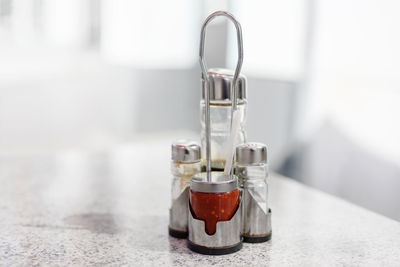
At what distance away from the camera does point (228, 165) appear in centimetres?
71

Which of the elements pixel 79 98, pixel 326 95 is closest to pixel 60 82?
pixel 79 98

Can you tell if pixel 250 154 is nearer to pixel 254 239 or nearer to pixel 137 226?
pixel 254 239

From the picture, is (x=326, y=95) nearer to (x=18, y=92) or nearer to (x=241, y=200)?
(x=241, y=200)

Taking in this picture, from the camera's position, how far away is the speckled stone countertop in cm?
71

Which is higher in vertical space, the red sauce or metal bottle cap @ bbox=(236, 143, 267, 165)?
metal bottle cap @ bbox=(236, 143, 267, 165)

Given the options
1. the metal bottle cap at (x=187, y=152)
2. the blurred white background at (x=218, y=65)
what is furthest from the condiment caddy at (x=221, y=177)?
the blurred white background at (x=218, y=65)

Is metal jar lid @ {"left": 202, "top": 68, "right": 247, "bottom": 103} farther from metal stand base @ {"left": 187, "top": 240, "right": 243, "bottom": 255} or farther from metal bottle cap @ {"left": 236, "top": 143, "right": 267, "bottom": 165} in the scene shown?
metal stand base @ {"left": 187, "top": 240, "right": 243, "bottom": 255}

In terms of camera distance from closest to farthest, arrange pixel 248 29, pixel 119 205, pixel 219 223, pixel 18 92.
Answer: pixel 219 223 → pixel 119 205 → pixel 248 29 → pixel 18 92

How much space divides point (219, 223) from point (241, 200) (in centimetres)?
6

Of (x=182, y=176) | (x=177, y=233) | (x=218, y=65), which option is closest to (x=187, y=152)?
(x=182, y=176)

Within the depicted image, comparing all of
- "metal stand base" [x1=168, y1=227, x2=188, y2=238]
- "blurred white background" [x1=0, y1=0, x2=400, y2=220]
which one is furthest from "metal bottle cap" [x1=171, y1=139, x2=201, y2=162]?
"blurred white background" [x1=0, y1=0, x2=400, y2=220]

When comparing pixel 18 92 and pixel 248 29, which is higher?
pixel 248 29

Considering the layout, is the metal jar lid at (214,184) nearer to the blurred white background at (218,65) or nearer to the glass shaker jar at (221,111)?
the glass shaker jar at (221,111)

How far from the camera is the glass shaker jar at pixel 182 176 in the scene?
29.3 inches
